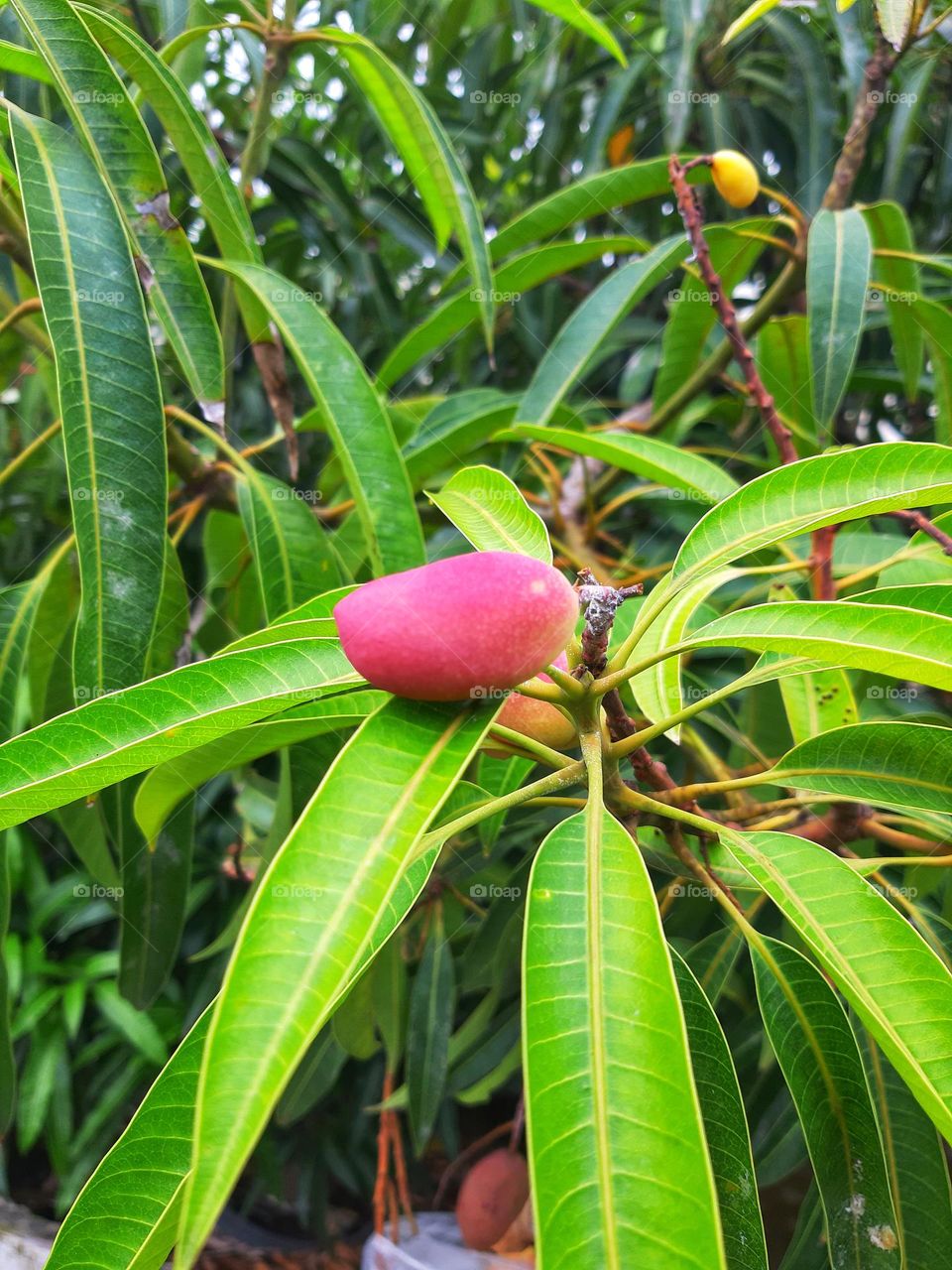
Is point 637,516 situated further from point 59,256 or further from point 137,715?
point 137,715

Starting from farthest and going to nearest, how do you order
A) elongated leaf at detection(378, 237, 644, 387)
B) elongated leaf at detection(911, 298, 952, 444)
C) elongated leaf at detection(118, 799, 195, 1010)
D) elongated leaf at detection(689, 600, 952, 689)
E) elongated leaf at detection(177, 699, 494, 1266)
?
elongated leaf at detection(378, 237, 644, 387), elongated leaf at detection(911, 298, 952, 444), elongated leaf at detection(118, 799, 195, 1010), elongated leaf at detection(689, 600, 952, 689), elongated leaf at detection(177, 699, 494, 1266)

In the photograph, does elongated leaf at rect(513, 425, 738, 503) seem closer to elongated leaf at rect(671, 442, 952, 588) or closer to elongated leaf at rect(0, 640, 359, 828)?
elongated leaf at rect(671, 442, 952, 588)

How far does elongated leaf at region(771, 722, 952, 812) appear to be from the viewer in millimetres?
566

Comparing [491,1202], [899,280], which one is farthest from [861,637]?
Result: [491,1202]

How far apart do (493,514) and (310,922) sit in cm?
31

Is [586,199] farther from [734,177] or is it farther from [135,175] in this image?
Answer: [135,175]

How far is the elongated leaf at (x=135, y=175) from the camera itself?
667 mm

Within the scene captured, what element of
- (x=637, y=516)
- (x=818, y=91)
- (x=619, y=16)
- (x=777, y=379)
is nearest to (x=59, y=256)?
(x=777, y=379)

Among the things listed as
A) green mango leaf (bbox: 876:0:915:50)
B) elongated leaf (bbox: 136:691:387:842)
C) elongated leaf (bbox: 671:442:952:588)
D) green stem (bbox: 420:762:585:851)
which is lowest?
elongated leaf (bbox: 136:691:387:842)

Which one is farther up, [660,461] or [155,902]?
[660,461]

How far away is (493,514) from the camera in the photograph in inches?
23.3

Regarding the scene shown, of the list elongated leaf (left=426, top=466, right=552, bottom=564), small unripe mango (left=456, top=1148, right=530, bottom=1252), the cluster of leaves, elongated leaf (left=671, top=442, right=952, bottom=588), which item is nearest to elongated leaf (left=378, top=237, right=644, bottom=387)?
the cluster of leaves

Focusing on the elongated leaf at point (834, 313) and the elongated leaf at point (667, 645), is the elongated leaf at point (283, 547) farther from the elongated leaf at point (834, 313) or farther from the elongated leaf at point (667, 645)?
the elongated leaf at point (834, 313)

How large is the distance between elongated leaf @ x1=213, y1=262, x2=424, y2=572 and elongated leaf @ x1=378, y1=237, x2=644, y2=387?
30 centimetres
